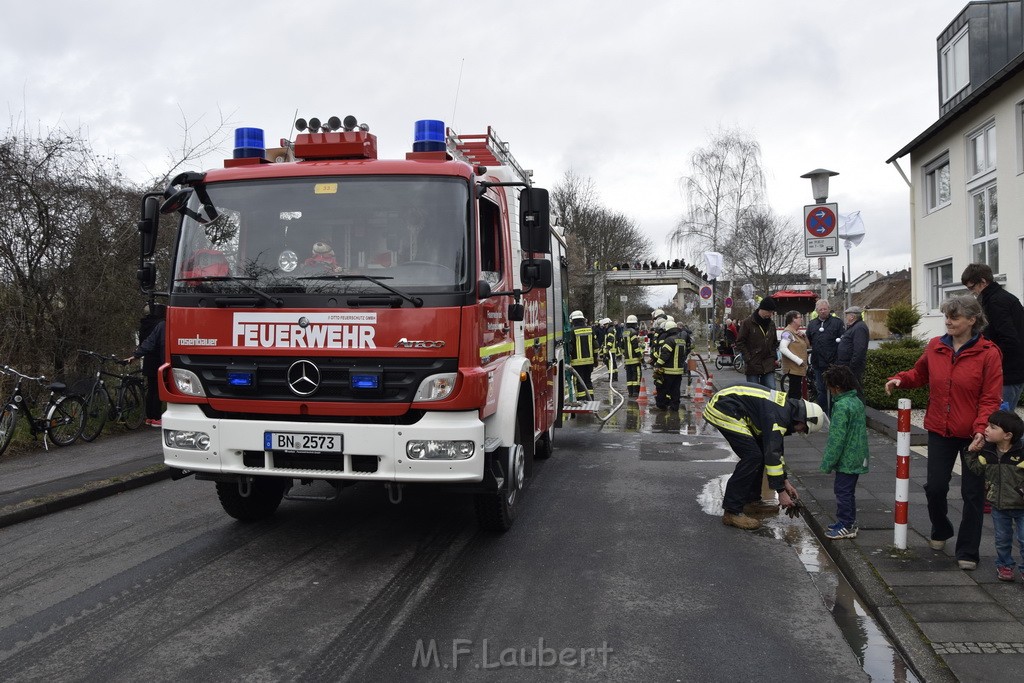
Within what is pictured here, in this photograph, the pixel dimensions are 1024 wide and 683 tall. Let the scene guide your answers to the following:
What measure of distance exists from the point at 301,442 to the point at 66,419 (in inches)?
246

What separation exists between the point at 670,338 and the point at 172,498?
9.03 meters

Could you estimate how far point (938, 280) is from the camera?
72.2ft

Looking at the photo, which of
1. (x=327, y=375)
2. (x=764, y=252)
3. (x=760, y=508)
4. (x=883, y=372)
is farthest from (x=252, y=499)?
(x=764, y=252)

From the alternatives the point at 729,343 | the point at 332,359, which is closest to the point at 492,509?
the point at 332,359

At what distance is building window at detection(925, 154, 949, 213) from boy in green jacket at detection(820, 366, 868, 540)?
17.8 meters

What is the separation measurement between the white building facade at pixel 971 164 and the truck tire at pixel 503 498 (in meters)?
14.0

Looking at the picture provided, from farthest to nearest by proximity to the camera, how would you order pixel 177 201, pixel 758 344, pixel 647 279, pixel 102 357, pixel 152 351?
pixel 647 279, pixel 758 344, pixel 102 357, pixel 152 351, pixel 177 201

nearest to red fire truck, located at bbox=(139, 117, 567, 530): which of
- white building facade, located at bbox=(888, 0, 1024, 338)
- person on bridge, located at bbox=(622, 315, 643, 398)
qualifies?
person on bridge, located at bbox=(622, 315, 643, 398)

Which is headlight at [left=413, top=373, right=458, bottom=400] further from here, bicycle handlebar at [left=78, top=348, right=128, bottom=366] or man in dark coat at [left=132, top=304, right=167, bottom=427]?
bicycle handlebar at [left=78, top=348, right=128, bottom=366]

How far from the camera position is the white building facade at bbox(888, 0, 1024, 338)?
17016mm

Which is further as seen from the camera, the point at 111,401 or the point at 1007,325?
the point at 111,401

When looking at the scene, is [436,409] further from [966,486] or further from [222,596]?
[966,486]

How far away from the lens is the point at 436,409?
5098 mm

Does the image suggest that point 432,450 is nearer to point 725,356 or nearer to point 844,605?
point 844,605
